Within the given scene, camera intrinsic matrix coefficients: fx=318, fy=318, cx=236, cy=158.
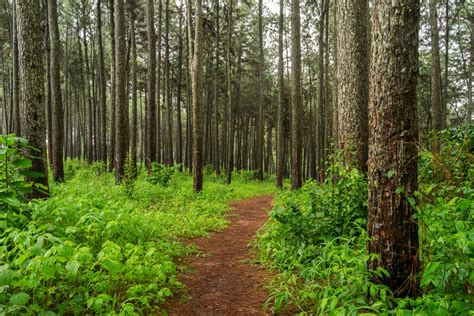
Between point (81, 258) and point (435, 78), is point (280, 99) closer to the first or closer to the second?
point (435, 78)

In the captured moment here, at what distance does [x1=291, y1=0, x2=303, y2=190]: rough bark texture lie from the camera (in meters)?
12.5

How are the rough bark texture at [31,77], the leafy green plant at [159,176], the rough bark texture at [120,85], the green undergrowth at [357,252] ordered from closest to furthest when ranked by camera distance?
the green undergrowth at [357,252], the rough bark texture at [31,77], the rough bark texture at [120,85], the leafy green plant at [159,176]

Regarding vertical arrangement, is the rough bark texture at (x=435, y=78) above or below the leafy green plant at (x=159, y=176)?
above

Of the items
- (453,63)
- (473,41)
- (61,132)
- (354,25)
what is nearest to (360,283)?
(354,25)

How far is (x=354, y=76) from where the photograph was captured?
640cm

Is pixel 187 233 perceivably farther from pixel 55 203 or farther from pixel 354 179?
pixel 354 179

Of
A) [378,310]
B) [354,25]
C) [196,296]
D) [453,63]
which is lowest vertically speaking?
[196,296]

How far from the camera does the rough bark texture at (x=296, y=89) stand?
12539 mm

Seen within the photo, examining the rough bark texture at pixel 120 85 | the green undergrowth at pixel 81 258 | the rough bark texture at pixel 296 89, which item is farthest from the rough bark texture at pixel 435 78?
the rough bark texture at pixel 120 85

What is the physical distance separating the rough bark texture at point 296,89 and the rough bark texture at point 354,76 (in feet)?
20.2

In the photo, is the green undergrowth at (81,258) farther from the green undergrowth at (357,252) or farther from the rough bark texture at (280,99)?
the rough bark texture at (280,99)

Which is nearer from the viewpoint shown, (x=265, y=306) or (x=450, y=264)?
(x=450, y=264)

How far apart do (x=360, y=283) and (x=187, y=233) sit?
451cm

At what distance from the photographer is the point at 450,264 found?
111 inches
